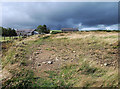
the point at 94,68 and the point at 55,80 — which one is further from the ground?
the point at 94,68

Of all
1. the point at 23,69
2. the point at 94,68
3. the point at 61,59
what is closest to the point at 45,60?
the point at 61,59

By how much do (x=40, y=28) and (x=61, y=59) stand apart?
48263mm

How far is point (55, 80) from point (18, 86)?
2.34 metres

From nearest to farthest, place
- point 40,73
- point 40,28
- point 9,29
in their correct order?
point 40,73, point 9,29, point 40,28

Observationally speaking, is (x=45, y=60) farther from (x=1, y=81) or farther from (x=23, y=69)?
(x=1, y=81)

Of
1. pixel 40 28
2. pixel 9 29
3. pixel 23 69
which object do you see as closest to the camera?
pixel 23 69

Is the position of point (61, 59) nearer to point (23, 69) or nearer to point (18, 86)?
point (23, 69)

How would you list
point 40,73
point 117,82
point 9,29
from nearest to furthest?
1. point 117,82
2. point 40,73
3. point 9,29

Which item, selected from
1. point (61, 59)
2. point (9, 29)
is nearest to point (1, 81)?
point (61, 59)

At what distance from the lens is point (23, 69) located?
21.3ft

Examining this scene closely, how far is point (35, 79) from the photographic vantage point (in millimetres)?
5449

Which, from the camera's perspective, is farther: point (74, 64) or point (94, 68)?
point (74, 64)

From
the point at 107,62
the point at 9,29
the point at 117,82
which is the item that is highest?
the point at 9,29

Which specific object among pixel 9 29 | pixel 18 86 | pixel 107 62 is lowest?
pixel 18 86
